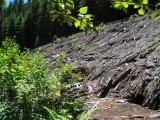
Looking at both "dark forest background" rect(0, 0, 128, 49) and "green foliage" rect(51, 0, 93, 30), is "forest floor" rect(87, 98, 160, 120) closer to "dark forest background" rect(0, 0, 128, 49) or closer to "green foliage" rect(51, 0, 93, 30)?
"green foliage" rect(51, 0, 93, 30)

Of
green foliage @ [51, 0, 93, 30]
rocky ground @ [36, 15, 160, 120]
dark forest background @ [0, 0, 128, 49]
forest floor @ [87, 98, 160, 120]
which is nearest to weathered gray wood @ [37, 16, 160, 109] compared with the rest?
rocky ground @ [36, 15, 160, 120]

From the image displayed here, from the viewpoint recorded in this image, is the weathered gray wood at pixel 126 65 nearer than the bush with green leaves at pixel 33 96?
No

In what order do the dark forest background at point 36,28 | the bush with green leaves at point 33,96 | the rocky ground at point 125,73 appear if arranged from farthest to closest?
the dark forest background at point 36,28, the rocky ground at point 125,73, the bush with green leaves at point 33,96

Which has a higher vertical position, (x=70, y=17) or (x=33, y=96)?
(x=70, y=17)

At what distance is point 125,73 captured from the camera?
10.9m

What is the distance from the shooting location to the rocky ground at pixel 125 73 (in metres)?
8.84

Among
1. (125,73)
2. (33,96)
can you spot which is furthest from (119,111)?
(125,73)

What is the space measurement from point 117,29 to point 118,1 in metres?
17.2

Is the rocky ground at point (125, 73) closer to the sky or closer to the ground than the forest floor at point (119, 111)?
closer to the sky

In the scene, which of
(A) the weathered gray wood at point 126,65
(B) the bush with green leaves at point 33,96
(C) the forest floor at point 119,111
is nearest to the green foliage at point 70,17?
(B) the bush with green leaves at point 33,96

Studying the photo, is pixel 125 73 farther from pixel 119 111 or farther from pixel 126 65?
pixel 119 111

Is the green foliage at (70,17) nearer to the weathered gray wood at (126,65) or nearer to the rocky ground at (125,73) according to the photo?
the rocky ground at (125,73)

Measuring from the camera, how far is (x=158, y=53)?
442 inches

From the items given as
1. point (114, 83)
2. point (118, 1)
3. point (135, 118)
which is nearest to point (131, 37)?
point (114, 83)
